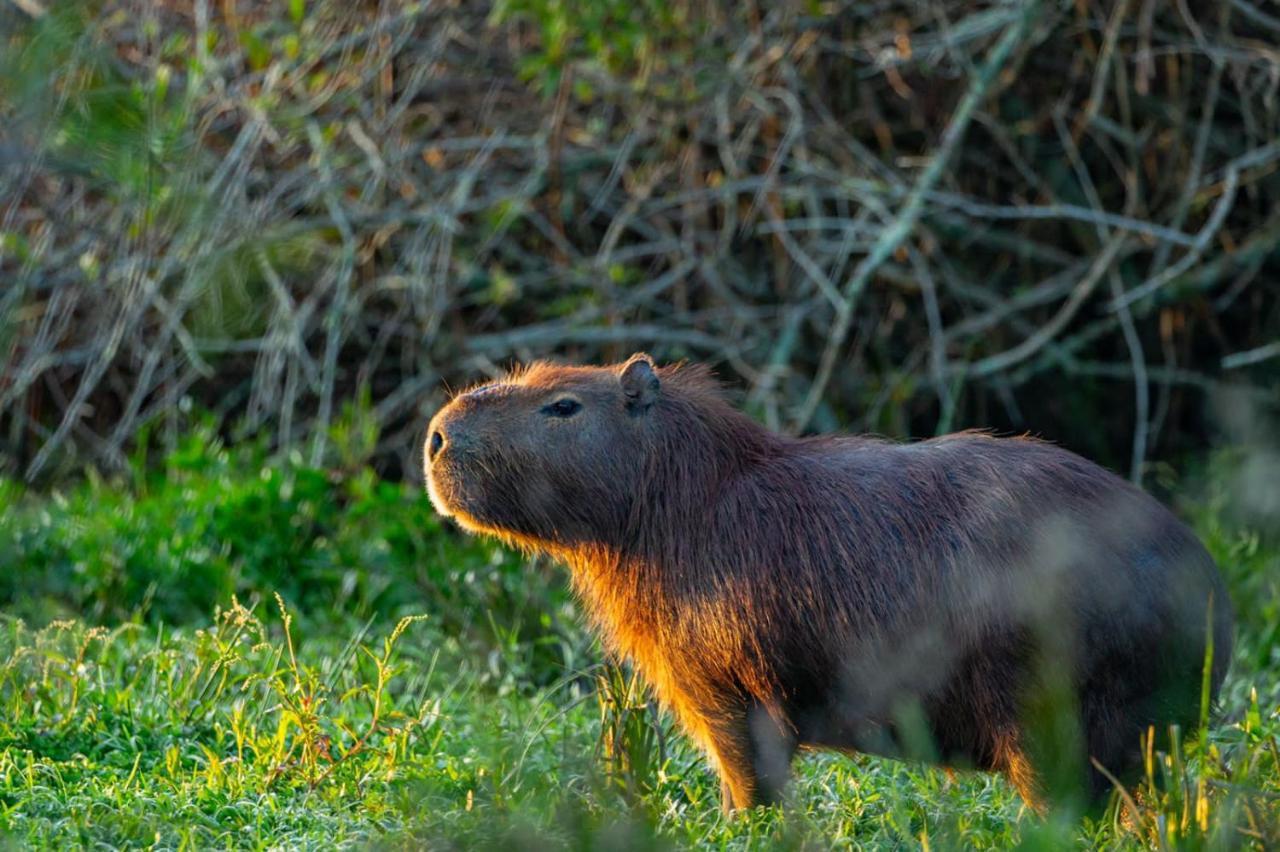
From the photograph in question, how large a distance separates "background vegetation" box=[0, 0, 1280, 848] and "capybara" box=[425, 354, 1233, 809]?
731 mm

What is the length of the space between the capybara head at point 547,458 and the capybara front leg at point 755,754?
1.71 feet

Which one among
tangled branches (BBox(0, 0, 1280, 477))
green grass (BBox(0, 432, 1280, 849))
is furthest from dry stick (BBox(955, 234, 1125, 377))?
green grass (BBox(0, 432, 1280, 849))

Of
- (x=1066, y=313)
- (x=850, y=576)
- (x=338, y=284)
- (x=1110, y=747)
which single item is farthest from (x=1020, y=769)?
(x=338, y=284)

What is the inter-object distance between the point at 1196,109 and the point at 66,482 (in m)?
5.22

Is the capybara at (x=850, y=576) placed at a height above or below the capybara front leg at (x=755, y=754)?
above

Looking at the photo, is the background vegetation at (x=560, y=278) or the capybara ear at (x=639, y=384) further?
the background vegetation at (x=560, y=278)

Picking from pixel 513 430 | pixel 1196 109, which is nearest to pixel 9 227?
pixel 513 430

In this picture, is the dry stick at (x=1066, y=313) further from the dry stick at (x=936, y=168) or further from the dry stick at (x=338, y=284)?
the dry stick at (x=338, y=284)

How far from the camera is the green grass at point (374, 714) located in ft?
10.6

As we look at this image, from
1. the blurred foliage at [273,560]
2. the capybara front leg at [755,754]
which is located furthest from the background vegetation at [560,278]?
the capybara front leg at [755,754]

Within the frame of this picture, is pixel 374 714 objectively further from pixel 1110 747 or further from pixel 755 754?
pixel 1110 747

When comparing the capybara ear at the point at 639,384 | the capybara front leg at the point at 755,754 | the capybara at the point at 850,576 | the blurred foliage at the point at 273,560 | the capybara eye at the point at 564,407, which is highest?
the capybara ear at the point at 639,384

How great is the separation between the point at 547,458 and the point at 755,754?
2.62 feet

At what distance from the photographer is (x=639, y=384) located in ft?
12.6
